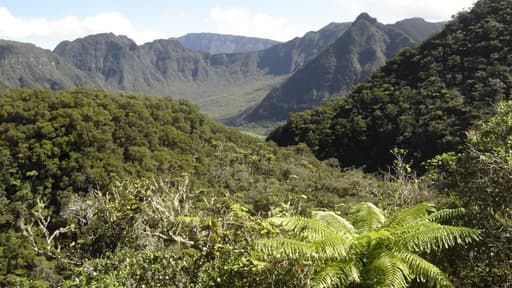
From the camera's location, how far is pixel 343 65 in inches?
6914

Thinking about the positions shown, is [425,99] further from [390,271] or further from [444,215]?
[390,271]

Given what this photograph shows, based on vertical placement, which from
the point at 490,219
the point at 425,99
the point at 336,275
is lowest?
the point at 425,99

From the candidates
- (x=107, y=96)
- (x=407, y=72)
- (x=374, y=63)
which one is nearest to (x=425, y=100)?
(x=407, y=72)

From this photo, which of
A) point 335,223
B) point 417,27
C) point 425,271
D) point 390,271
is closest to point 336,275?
point 390,271

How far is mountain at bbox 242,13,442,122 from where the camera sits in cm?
17062

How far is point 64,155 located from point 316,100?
156 m

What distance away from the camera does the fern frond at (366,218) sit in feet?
19.1

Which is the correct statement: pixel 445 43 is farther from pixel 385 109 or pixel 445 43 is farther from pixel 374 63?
pixel 374 63

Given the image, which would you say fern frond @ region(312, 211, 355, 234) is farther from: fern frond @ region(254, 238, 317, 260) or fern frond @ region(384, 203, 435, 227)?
fern frond @ region(254, 238, 317, 260)

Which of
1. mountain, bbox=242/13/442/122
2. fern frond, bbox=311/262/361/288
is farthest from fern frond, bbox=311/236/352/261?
mountain, bbox=242/13/442/122

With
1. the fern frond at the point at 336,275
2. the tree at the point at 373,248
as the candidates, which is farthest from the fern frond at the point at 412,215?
the fern frond at the point at 336,275

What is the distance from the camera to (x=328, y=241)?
4.77 m

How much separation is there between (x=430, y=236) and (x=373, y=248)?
748mm

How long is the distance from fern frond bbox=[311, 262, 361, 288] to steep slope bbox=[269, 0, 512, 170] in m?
29.3
